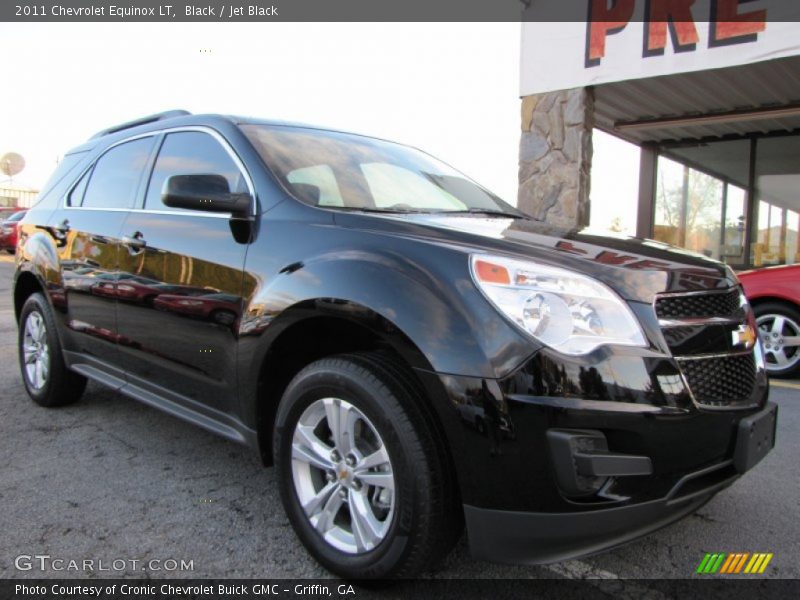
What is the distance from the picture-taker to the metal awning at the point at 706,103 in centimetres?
778

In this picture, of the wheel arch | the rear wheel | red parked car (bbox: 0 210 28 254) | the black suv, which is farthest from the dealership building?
red parked car (bbox: 0 210 28 254)

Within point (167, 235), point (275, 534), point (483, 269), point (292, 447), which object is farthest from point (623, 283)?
point (167, 235)

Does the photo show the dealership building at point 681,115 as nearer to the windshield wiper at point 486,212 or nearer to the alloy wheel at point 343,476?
the windshield wiper at point 486,212

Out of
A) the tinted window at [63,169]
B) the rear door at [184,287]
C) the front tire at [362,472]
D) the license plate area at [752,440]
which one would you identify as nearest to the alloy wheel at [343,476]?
the front tire at [362,472]

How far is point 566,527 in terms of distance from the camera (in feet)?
5.77

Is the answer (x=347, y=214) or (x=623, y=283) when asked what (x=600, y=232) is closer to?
(x=623, y=283)

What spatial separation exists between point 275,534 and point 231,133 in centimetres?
179

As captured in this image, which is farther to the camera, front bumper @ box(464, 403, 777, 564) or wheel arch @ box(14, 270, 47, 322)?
wheel arch @ box(14, 270, 47, 322)

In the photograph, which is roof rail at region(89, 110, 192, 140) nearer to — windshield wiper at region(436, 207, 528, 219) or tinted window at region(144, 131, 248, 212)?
tinted window at region(144, 131, 248, 212)

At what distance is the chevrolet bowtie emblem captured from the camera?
2.12 m

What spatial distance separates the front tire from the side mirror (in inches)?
30.8

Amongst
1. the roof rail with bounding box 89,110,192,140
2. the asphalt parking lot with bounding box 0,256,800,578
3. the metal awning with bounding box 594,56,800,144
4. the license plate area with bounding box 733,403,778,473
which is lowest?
the asphalt parking lot with bounding box 0,256,800,578

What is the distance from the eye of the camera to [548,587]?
85.0 inches

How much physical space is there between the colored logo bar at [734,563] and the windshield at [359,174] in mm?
1816
